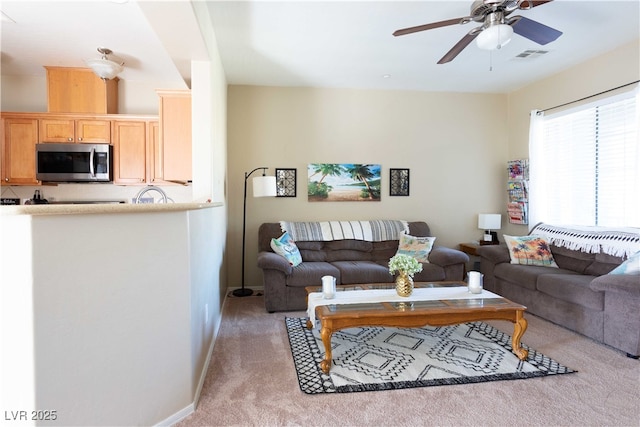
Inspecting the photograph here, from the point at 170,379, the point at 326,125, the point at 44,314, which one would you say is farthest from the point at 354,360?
the point at 326,125

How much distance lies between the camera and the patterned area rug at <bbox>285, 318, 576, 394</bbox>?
2.38 m

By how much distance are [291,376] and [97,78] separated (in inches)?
155

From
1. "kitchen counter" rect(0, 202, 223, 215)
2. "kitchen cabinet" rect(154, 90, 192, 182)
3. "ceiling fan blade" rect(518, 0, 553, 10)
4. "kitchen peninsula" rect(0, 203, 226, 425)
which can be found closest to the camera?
"kitchen counter" rect(0, 202, 223, 215)

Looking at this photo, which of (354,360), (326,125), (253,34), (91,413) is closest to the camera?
(91,413)

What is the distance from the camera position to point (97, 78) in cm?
417

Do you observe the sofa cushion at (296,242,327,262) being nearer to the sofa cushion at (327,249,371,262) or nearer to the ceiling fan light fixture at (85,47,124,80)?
the sofa cushion at (327,249,371,262)

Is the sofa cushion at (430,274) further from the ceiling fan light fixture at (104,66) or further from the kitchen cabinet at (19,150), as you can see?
the kitchen cabinet at (19,150)

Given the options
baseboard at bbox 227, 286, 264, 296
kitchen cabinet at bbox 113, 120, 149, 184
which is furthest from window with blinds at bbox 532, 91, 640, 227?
kitchen cabinet at bbox 113, 120, 149, 184

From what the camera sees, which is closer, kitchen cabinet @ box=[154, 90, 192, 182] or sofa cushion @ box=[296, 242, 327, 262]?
kitchen cabinet @ box=[154, 90, 192, 182]

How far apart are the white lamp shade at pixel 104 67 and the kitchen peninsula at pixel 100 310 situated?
2636mm

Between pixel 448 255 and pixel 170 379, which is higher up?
pixel 448 255

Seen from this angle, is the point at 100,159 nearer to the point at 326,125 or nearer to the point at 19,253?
the point at 326,125

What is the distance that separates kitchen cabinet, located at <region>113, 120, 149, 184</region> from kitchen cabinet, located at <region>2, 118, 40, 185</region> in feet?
2.82

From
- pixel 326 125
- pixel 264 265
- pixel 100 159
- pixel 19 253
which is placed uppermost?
pixel 326 125
